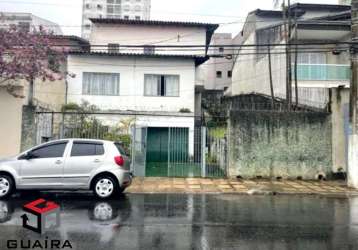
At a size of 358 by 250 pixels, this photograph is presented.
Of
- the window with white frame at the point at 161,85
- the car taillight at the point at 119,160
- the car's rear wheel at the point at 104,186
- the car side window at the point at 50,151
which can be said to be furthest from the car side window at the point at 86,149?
the window with white frame at the point at 161,85

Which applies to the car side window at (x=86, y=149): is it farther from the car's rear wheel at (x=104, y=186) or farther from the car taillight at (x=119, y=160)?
the car's rear wheel at (x=104, y=186)

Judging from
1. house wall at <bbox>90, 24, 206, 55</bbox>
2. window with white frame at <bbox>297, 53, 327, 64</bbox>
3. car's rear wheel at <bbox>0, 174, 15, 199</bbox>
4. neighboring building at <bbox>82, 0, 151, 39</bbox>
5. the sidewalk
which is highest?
neighboring building at <bbox>82, 0, 151, 39</bbox>

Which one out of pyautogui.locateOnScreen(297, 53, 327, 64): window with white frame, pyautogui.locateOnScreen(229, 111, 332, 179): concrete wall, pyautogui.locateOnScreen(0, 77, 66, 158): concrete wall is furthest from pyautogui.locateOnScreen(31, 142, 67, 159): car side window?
pyautogui.locateOnScreen(297, 53, 327, 64): window with white frame

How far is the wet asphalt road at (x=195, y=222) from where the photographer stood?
6547mm

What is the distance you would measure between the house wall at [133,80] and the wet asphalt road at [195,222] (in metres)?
14.5

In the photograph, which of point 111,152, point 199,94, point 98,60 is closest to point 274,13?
point 199,94

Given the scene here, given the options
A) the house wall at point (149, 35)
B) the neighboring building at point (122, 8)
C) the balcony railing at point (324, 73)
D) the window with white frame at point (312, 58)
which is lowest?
the balcony railing at point (324, 73)

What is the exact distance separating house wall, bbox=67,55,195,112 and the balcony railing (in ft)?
23.9

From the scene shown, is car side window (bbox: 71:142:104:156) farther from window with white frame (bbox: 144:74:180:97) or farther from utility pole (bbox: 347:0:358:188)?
window with white frame (bbox: 144:74:180:97)

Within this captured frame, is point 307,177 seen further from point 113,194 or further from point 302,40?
point 302,40

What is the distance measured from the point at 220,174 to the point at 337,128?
4.97m

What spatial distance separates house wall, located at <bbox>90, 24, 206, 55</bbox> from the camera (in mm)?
31634

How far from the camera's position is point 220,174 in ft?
52.9

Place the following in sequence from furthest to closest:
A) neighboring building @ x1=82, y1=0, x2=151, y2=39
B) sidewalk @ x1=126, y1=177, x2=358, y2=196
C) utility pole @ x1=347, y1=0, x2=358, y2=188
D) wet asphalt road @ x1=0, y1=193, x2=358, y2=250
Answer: neighboring building @ x1=82, y1=0, x2=151, y2=39 → utility pole @ x1=347, y1=0, x2=358, y2=188 → sidewalk @ x1=126, y1=177, x2=358, y2=196 → wet asphalt road @ x1=0, y1=193, x2=358, y2=250
